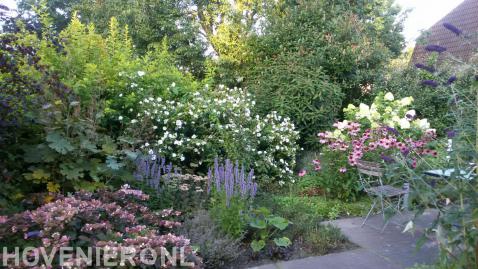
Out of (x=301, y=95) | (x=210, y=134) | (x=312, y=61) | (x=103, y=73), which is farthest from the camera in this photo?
(x=312, y=61)

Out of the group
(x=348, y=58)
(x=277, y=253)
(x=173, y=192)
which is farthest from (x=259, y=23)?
(x=277, y=253)

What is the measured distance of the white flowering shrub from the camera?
518 centimetres

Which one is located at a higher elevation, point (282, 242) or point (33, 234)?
point (33, 234)

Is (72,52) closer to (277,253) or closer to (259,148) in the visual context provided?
(259,148)

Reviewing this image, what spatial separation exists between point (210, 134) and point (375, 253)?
282 cm

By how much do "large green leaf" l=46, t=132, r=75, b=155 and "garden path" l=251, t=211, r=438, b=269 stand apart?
78.6 inches

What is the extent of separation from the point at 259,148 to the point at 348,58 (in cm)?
328

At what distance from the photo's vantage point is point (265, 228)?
3752 mm

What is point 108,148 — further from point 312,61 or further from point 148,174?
point 312,61

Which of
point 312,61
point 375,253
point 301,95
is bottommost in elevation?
point 375,253

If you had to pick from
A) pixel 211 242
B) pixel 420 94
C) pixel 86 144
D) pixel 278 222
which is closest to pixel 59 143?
pixel 86 144

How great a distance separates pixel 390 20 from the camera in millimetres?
16109

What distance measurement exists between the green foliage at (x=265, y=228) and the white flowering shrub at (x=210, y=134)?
5.21 ft

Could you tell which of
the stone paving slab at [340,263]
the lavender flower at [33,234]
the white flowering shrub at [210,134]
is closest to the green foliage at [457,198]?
the stone paving slab at [340,263]
